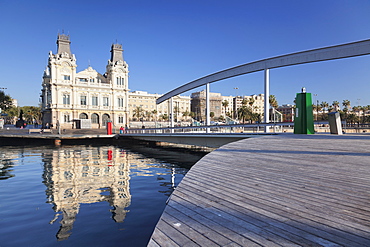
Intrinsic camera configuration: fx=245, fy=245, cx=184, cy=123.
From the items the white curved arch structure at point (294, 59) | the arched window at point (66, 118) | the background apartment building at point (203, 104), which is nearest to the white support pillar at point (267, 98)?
the white curved arch structure at point (294, 59)

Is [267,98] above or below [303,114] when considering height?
above

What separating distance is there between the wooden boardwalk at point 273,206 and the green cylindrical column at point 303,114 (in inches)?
341

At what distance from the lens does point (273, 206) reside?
3881 mm

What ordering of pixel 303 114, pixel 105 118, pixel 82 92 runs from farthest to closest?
pixel 105 118
pixel 82 92
pixel 303 114

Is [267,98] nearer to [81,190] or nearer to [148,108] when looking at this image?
[81,190]

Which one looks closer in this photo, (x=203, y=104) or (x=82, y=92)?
(x=82, y=92)

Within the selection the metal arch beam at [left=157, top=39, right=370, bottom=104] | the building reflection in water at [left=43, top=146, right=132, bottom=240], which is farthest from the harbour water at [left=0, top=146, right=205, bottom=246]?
the metal arch beam at [left=157, top=39, right=370, bottom=104]

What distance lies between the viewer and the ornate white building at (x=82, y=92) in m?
65.8

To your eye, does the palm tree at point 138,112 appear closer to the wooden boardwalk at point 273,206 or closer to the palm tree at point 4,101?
the palm tree at point 4,101

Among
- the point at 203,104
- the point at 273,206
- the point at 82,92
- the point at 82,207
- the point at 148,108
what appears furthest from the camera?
the point at 203,104

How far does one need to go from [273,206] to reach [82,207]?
684 centimetres

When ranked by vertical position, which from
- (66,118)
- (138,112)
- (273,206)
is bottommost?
(273,206)

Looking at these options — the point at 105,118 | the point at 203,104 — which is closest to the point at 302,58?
the point at 105,118

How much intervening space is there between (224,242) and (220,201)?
1315 millimetres
